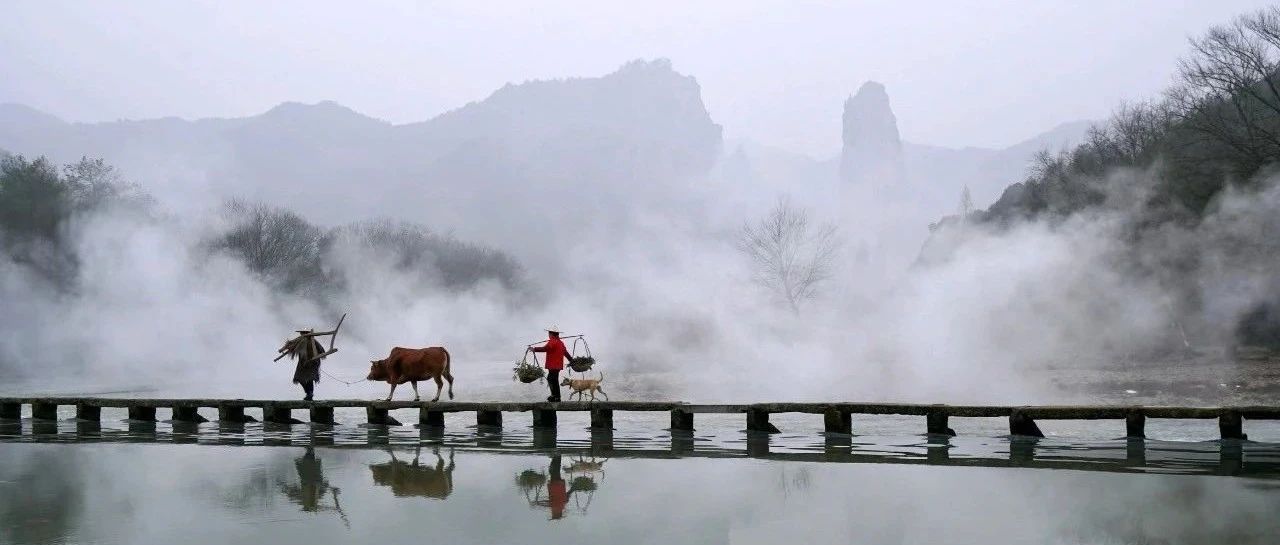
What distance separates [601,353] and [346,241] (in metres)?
46.5

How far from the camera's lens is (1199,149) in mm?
40781

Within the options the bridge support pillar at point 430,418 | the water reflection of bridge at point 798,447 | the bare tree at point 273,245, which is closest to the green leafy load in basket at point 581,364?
the water reflection of bridge at point 798,447

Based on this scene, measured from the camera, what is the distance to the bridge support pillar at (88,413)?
872 inches

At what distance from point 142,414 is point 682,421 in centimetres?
1154

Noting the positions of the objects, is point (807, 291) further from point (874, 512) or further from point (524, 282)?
point (874, 512)

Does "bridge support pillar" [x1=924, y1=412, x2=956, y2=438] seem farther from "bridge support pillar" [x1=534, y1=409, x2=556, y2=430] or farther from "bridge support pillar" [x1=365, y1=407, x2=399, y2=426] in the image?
"bridge support pillar" [x1=365, y1=407, x2=399, y2=426]

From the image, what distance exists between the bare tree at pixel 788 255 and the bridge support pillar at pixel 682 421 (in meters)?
42.7

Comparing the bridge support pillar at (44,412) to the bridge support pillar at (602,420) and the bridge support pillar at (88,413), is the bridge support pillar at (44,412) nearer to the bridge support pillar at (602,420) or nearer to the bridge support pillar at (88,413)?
the bridge support pillar at (88,413)

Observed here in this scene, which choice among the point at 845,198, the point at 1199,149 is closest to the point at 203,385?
the point at 1199,149

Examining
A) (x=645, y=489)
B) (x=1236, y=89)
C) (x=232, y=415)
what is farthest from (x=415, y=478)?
(x=1236, y=89)

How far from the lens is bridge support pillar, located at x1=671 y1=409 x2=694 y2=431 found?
17906 millimetres

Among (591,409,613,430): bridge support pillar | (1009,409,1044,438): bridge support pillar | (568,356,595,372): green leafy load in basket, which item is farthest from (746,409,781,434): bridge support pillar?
(568,356,595,372): green leafy load in basket

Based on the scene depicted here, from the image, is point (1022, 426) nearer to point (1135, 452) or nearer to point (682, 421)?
point (1135, 452)

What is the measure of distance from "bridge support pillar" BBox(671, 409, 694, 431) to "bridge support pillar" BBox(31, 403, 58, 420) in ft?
45.5
